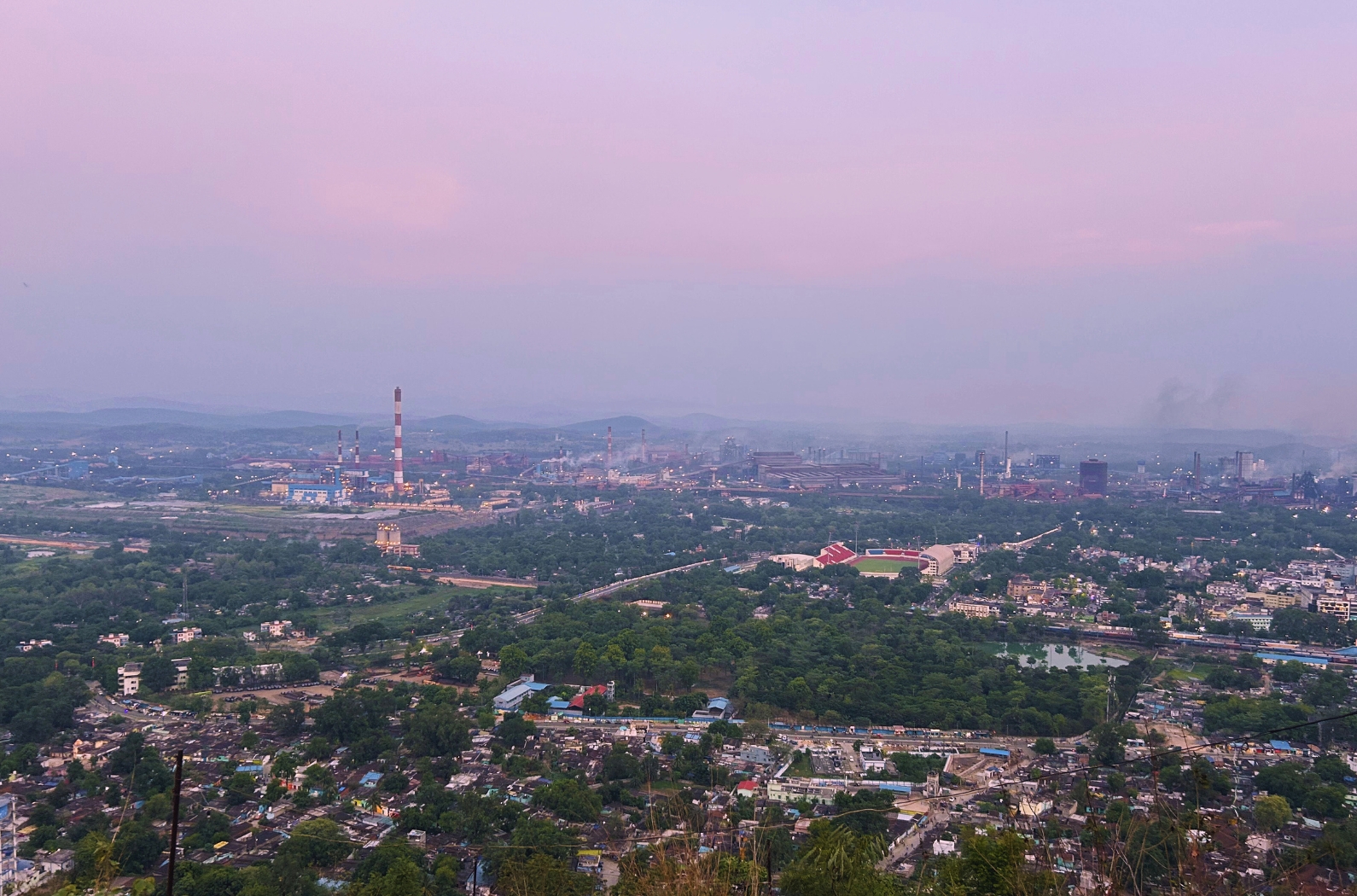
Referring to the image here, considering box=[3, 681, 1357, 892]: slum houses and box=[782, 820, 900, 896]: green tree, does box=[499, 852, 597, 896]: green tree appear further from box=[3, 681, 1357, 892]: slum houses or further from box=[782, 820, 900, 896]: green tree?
box=[782, 820, 900, 896]: green tree

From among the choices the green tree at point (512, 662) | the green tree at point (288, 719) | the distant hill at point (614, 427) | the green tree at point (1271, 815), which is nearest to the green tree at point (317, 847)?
the green tree at point (288, 719)

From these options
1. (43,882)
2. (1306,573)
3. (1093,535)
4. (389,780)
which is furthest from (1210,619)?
(43,882)

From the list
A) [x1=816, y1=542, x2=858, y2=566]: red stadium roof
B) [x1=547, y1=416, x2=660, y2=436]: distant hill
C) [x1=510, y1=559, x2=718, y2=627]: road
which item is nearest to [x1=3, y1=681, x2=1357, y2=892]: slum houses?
[x1=510, y1=559, x2=718, y2=627]: road

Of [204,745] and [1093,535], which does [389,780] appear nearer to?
[204,745]

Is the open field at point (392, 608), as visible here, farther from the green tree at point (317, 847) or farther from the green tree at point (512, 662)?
the green tree at point (317, 847)

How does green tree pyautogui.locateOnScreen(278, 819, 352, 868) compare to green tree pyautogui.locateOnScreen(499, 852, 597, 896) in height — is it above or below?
below

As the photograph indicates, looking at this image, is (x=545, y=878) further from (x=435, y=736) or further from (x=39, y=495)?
(x=39, y=495)

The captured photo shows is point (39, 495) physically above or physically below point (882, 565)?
above

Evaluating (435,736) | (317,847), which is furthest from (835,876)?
(435,736)
